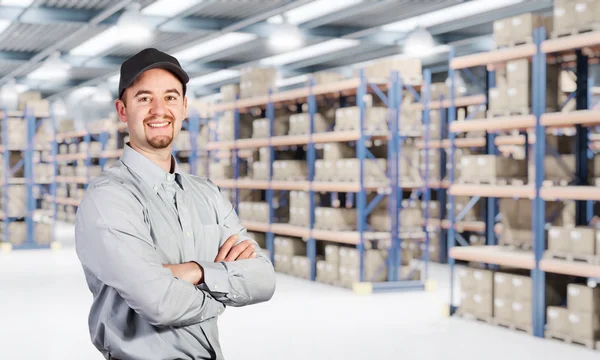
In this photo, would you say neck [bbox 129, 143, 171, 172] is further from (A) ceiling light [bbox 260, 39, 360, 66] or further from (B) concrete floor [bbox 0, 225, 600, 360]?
(A) ceiling light [bbox 260, 39, 360, 66]

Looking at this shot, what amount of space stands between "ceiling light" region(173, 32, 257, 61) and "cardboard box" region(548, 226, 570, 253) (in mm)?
10789

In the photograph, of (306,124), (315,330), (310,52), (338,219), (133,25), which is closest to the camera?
(315,330)

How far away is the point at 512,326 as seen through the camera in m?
8.48

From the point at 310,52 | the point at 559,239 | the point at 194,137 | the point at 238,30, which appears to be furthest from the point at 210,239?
the point at 310,52

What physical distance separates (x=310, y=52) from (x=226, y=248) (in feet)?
58.4

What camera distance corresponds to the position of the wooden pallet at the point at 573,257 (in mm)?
7668

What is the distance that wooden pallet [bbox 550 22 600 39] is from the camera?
7.83m

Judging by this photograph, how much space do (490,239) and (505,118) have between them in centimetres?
A: 197

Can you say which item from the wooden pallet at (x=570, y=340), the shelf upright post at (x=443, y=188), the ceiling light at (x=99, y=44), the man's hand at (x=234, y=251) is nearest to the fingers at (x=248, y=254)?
the man's hand at (x=234, y=251)

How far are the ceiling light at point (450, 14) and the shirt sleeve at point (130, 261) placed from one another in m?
11.7

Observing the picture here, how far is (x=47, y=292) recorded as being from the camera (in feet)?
37.8

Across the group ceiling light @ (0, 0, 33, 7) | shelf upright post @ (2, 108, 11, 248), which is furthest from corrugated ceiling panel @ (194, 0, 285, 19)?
shelf upright post @ (2, 108, 11, 248)

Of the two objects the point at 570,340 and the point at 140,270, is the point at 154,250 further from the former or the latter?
the point at 570,340

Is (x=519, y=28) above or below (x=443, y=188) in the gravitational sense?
above
